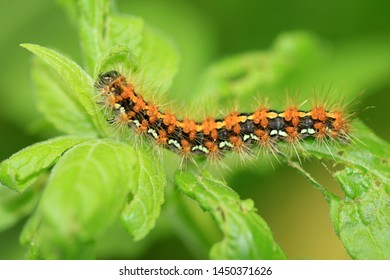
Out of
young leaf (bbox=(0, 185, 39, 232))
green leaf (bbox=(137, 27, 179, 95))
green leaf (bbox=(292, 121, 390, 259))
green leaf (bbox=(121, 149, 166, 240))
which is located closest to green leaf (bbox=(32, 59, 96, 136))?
green leaf (bbox=(137, 27, 179, 95))

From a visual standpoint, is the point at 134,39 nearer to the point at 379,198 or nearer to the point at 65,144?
the point at 65,144

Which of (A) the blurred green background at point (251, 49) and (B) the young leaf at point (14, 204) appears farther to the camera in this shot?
(A) the blurred green background at point (251, 49)

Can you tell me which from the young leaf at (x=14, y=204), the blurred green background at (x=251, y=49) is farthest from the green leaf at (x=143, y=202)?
the blurred green background at (x=251, y=49)

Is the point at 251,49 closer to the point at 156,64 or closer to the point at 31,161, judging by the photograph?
the point at 156,64

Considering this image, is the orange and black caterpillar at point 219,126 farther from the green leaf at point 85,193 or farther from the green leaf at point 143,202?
the green leaf at point 85,193

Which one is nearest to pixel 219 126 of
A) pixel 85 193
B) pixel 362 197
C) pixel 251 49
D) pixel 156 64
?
pixel 156 64

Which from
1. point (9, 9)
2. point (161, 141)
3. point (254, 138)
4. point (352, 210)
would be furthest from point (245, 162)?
point (9, 9)

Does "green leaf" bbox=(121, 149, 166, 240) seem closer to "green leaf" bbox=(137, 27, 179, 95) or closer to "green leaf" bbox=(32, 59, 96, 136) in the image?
"green leaf" bbox=(32, 59, 96, 136)
